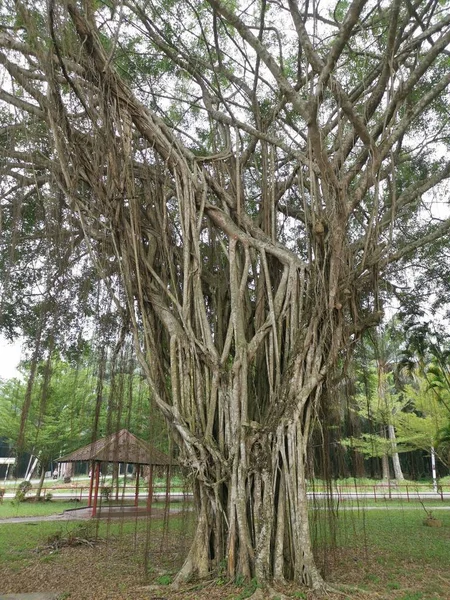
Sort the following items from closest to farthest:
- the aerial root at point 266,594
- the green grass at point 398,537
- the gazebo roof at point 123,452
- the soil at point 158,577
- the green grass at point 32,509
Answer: the aerial root at point 266,594
the soil at point 158,577
the gazebo roof at point 123,452
the green grass at point 398,537
the green grass at point 32,509

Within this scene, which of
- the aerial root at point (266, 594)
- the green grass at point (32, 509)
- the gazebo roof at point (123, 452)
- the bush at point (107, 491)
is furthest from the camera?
the green grass at point (32, 509)

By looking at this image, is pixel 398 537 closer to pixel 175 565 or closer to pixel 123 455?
pixel 175 565

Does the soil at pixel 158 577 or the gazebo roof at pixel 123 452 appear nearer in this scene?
the soil at pixel 158 577

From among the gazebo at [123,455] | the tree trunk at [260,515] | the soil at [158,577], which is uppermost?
the gazebo at [123,455]

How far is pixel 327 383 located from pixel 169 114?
449cm

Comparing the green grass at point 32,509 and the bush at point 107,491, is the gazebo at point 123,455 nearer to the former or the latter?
the bush at point 107,491

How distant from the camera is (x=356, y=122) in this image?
12.6 ft

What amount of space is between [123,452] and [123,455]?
5 cm

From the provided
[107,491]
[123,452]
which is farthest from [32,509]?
[107,491]

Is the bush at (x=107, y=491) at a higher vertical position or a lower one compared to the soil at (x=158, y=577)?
higher

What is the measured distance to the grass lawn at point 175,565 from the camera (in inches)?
148

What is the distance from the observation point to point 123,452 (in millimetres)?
8555

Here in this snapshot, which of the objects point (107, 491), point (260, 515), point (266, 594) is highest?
point (107, 491)

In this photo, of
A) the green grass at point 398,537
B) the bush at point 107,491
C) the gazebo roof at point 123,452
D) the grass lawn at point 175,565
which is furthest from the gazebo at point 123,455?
the green grass at point 398,537
